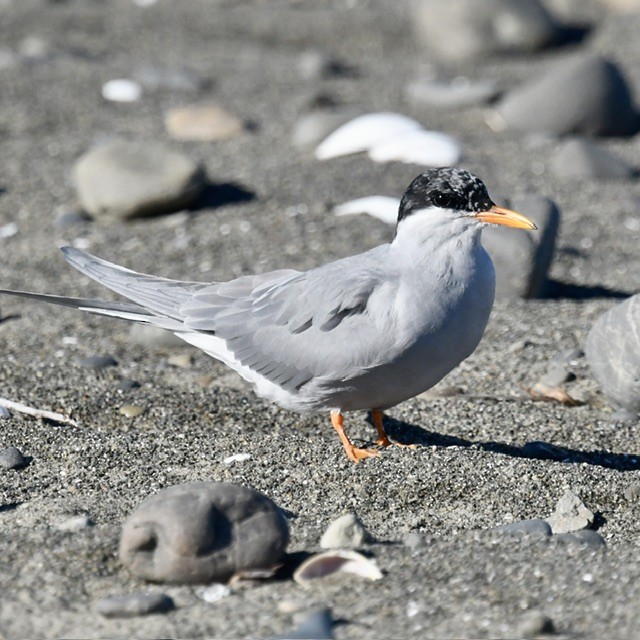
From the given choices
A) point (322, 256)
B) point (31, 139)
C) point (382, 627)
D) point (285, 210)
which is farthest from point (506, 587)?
point (31, 139)

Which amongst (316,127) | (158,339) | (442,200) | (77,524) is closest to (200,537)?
(77,524)

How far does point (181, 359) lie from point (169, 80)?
14.4ft

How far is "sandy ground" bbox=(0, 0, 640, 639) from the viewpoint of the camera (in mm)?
2713

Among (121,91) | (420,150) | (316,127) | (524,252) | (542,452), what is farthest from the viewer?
(121,91)

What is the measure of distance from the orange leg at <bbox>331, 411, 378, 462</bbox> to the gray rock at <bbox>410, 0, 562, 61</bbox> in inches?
242

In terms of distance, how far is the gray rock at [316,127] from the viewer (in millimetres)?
7346

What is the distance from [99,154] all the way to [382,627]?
4.31 metres

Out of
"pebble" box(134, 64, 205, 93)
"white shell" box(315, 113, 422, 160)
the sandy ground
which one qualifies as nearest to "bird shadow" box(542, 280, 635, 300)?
the sandy ground

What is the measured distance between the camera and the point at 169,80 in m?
8.77

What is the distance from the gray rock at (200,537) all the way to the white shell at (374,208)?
11.5ft

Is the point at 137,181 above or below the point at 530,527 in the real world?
below

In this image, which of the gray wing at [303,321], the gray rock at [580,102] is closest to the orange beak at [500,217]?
the gray wing at [303,321]

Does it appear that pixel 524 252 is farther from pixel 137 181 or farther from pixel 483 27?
pixel 483 27

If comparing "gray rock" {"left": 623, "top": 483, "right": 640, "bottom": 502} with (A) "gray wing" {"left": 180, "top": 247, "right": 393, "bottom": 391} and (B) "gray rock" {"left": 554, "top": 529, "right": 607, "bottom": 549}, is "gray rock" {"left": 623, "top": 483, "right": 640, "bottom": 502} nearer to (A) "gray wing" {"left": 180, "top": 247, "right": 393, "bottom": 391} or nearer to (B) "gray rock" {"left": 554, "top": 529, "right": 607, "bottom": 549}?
(B) "gray rock" {"left": 554, "top": 529, "right": 607, "bottom": 549}
